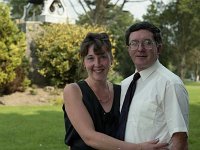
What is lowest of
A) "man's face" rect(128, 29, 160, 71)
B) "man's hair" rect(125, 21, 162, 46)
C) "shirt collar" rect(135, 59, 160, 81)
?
"shirt collar" rect(135, 59, 160, 81)

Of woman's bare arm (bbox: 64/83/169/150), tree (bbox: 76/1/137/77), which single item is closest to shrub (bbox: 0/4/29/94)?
tree (bbox: 76/1/137/77)

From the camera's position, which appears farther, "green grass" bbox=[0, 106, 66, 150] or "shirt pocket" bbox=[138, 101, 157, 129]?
"green grass" bbox=[0, 106, 66, 150]

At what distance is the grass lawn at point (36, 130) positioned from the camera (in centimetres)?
806

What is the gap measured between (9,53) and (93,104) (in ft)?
51.6

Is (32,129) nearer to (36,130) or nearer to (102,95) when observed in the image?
→ (36,130)

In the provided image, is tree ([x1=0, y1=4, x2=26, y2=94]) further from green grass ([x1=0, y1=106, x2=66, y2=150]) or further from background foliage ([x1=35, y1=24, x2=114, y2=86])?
green grass ([x1=0, y1=106, x2=66, y2=150])

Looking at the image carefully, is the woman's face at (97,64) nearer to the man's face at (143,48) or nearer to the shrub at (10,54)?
the man's face at (143,48)

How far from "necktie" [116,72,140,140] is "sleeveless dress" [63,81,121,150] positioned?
0.09 meters

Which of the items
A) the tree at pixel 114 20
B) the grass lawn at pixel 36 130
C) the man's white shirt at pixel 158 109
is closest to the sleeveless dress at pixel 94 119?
the man's white shirt at pixel 158 109

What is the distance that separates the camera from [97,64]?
2.99m

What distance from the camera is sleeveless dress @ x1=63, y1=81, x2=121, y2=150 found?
114 inches

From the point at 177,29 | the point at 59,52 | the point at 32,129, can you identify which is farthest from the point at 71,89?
the point at 177,29

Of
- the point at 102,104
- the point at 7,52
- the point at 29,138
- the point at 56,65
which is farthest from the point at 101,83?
the point at 56,65

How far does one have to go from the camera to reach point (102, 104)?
302 cm
